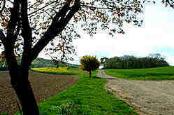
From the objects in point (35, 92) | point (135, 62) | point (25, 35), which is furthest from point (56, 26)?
point (135, 62)

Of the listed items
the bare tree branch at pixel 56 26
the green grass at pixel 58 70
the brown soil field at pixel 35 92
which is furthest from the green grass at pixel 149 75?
the bare tree branch at pixel 56 26

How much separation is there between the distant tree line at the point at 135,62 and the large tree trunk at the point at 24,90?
144 metres

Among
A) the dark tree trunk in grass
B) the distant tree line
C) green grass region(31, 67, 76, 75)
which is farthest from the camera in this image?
the distant tree line

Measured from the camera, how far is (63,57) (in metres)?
10.2

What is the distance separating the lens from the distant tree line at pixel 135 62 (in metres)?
159

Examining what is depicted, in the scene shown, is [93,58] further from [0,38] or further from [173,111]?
[0,38]

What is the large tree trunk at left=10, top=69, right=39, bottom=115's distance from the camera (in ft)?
30.2

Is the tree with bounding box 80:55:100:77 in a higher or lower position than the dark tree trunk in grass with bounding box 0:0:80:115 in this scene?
higher

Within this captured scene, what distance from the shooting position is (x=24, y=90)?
9.23 meters

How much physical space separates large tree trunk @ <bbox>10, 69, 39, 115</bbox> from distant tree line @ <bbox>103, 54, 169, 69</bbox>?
144 meters

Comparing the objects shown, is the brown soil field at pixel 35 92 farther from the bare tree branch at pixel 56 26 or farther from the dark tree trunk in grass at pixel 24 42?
the bare tree branch at pixel 56 26

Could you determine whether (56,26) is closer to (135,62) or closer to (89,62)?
(89,62)

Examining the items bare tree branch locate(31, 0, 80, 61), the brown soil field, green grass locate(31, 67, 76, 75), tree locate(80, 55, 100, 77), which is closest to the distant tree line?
green grass locate(31, 67, 76, 75)

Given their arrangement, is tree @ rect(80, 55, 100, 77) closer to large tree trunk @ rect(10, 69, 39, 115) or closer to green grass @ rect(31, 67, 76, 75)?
green grass @ rect(31, 67, 76, 75)
